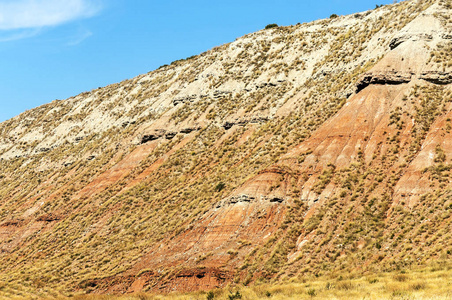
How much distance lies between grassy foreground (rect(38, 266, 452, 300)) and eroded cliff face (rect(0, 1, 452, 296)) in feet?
7.61

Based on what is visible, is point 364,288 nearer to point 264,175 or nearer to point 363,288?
point 363,288

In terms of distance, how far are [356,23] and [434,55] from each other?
23789 millimetres

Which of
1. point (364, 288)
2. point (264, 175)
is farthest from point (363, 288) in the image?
point (264, 175)

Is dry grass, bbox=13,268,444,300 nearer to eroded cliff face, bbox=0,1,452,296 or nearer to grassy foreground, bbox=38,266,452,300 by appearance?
grassy foreground, bbox=38,266,452,300

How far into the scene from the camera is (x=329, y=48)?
64188mm

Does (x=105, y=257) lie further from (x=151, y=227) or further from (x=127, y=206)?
(x=127, y=206)

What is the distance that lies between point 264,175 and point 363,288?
18.3 meters

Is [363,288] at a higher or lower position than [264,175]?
lower

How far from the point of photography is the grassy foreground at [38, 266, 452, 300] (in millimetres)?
20484

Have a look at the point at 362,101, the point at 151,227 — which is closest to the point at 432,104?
the point at 362,101

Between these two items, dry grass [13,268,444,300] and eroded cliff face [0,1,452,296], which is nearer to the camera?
dry grass [13,268,444,300]

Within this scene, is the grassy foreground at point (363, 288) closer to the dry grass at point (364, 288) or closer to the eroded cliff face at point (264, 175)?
the dry grass at point (364, 288)

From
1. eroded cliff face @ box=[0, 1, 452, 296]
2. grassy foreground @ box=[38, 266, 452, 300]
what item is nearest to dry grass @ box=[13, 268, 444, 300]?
grassy foreground @ box=[38, 266, 452, 300]

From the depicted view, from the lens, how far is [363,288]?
908 inches
